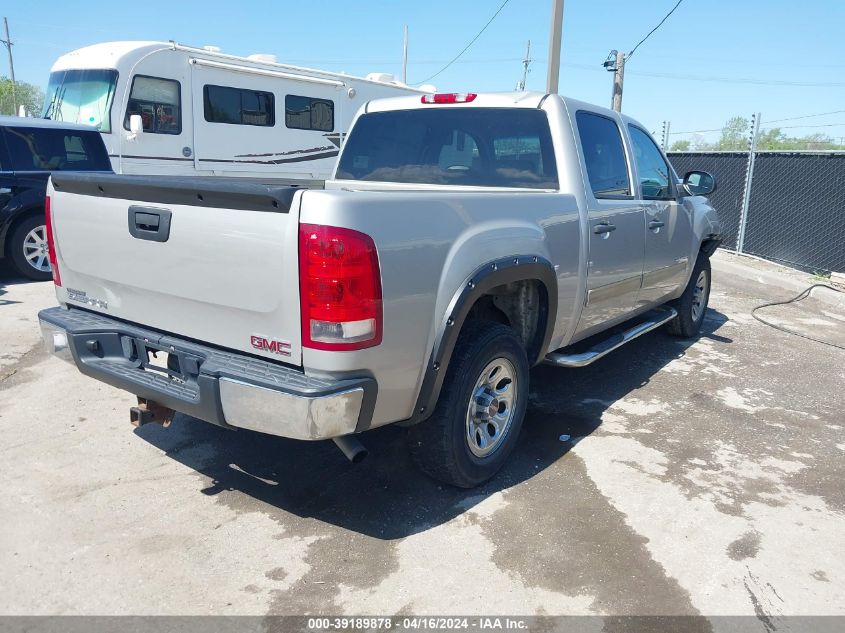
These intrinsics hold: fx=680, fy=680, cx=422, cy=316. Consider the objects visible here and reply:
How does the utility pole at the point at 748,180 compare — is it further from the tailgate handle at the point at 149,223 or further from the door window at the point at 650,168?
the tailgate handle at the point at 149,223

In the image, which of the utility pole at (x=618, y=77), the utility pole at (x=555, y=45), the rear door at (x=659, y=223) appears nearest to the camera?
the rear door at (x=659, y=223)

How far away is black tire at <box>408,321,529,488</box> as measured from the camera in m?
3.24

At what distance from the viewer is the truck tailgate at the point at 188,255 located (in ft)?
8.64

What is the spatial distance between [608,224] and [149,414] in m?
2.93

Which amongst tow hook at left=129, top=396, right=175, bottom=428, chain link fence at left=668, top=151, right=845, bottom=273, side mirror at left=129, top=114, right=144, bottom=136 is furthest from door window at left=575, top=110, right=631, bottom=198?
side mirror at left=129, top=114, right=144, bottom=136

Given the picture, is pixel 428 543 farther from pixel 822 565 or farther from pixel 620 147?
pixel 620 147

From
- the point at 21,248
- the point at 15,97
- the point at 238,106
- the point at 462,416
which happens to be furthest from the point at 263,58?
the point at 15,97

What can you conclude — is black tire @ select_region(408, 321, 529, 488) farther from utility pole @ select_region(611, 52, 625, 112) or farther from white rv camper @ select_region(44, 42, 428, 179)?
utility pole @ select_region(611, 52, 625, 112)

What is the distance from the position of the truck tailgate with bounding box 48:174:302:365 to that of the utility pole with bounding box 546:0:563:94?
11.3 m

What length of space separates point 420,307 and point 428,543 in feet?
3.60

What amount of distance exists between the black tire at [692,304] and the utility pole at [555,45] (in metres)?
7.53

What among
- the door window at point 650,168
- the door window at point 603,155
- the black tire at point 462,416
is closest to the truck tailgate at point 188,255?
the black tire at point 462,416

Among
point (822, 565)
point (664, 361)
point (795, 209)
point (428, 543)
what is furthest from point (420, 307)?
point (795, 209)

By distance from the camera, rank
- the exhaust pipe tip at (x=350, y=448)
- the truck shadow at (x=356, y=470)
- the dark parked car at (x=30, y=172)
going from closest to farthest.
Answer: the exhaust pipe tip at (x=350, y=448)
the truck shadow at (x=356, y=470)
the dark parked car at (x=30, y=172)
